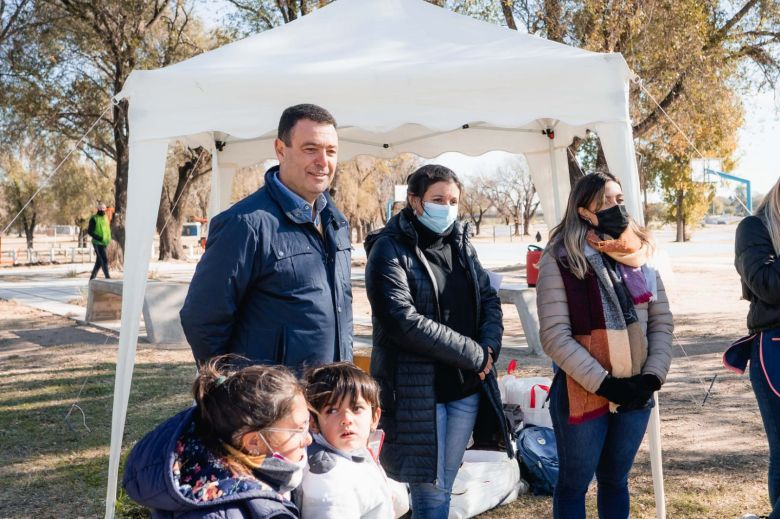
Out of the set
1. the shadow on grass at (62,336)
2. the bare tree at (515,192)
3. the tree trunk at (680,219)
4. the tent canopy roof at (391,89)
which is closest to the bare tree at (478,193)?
the bare tree at (515,192)

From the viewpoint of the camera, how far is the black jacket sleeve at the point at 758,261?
2924 mm

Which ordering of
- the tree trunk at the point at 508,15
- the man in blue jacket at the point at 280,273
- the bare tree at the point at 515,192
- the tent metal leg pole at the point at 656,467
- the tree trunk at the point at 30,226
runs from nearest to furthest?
1. the man in blue jacket at the point at 280,273
2. the tent metal leg pole at the point at 656,467
3. the tree trunk at the point at 508,15
4. the tree trunk at the point at 30,226
5. the bare tree at the point at 515,192

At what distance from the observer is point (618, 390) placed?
2.89 m

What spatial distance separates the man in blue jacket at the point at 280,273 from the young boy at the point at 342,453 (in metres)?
0.22

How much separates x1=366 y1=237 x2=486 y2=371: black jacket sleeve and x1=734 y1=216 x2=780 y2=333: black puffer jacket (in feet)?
3.77

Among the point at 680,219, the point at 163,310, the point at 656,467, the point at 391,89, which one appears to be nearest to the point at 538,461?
the point at 656,467

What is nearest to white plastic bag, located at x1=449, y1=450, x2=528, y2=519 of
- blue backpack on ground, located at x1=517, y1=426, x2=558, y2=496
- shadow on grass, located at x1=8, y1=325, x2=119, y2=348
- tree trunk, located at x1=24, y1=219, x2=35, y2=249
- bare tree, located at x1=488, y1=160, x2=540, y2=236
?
blue backpack on ground, located at x1=517, y1=426, x2=558, y2=496

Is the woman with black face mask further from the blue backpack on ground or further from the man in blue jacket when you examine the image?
the blue backpack on ground

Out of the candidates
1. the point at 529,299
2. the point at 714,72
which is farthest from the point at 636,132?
the point at 529,299

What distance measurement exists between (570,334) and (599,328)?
0.12m

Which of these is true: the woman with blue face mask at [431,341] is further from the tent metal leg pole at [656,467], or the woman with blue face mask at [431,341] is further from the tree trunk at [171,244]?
the tree trunk at [171,244]

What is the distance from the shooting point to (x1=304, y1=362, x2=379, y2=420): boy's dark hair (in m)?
2.11

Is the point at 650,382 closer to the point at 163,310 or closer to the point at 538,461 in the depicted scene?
the point at 538,461

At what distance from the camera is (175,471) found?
163 centimetres
